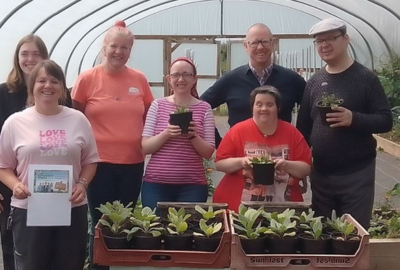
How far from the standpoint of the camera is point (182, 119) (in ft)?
10.3

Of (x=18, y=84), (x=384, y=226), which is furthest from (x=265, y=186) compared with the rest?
(x=384, y=226)

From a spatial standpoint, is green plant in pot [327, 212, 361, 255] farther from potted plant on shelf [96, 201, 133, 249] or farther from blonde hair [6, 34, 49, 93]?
blonde hair [6, 34, 49, 93]

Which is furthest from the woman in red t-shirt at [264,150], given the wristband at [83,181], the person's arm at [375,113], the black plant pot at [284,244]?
the wristband at [83,181]

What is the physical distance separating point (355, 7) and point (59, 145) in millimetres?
9011

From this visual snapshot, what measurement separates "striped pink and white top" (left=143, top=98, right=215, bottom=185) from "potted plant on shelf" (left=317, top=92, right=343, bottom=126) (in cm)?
63

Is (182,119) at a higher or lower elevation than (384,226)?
higher

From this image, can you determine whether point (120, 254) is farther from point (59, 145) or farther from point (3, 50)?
point (3, 50)

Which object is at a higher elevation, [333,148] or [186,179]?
[333,148]

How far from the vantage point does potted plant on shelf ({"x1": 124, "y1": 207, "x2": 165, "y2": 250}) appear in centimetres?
252

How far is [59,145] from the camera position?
272 centimetres

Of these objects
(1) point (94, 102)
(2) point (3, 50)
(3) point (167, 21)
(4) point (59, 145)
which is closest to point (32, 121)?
(4) point (59, 145)

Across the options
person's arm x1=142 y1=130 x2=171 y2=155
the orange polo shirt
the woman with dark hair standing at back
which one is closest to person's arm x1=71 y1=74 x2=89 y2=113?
the orange polo shirt

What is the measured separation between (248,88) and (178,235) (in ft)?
4.02

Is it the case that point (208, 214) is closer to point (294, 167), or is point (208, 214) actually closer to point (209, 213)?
point (209, 213)
